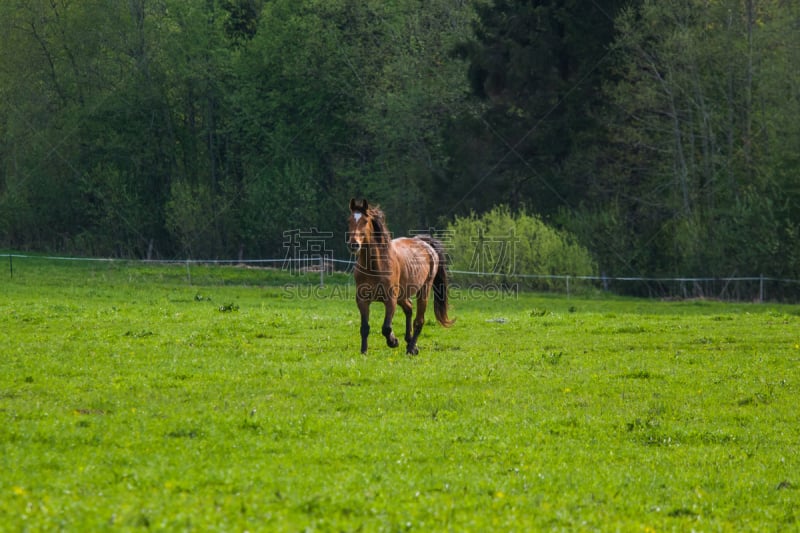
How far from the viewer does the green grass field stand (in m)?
8.37

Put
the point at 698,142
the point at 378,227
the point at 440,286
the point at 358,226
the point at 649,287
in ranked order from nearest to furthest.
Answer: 1. the point at 358,226
2. the point at 378,227
3. the point at 440,286
4. the point at 649,287
5. the point at 698,142

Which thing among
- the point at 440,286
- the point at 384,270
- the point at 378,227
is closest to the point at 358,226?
the point at 378,227

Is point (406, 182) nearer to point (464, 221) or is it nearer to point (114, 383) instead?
point (464, 221)

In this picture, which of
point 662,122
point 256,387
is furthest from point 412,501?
point 662,122

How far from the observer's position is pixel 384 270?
1784 centimetres

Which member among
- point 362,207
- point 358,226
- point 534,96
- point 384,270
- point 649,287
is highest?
point 534,96

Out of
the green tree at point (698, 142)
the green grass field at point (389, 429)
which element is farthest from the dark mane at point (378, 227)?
the green tree at point (698, 142)

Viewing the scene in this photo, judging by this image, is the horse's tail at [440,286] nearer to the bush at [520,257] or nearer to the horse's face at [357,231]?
the horse's face at [357,231]

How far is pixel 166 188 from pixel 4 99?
15.0 metres

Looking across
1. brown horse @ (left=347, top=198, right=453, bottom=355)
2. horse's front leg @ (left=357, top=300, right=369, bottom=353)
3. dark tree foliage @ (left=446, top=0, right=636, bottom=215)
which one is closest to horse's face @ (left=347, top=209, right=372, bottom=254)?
brown horse @ (left=347, top=198, right=453, bottom=355)

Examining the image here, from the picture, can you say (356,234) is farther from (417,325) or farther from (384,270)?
(417,325)

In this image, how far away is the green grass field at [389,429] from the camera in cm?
837

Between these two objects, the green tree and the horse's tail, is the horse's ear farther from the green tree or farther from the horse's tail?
the green tree

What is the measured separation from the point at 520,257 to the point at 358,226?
27.3 m
